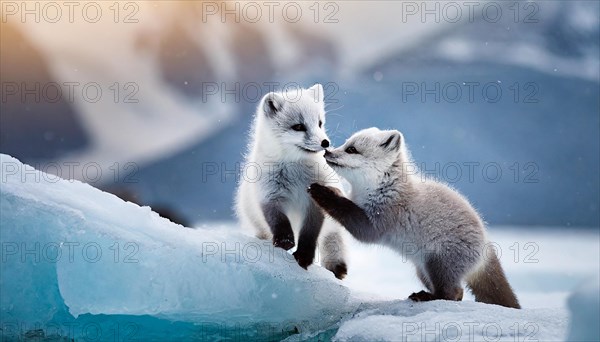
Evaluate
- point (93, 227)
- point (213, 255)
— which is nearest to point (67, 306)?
point (93, 227)

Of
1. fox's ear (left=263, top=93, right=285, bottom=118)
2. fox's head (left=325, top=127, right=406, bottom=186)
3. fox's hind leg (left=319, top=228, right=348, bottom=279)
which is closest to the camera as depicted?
fox's head (left=325, top=127, right=406, bottom=186)

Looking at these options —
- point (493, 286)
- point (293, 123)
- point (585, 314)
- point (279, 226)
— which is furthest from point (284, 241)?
point (585, 314)

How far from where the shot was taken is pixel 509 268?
13.3m

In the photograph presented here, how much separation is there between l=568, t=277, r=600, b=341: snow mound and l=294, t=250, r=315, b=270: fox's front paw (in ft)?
5.53

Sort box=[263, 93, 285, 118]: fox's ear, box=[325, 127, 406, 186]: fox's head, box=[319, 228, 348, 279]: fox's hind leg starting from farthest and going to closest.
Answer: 1. box=[319, 228, 348, 279]: fox's hind leg
2. box=[263, 93, 285, 118]: fox's ear
3. box=[325, 127, 406, 186]: fox's head

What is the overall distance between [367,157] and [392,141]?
0.60 ft

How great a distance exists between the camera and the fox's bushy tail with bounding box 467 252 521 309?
4473 mm

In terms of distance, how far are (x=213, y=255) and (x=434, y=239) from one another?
129cm

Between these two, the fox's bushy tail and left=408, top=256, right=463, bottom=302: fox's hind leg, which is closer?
left=408, top=256, right=463, bottom=302: fox's hind leg

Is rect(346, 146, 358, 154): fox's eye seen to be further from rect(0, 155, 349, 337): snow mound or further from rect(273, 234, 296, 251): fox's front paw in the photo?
rect(0, 155, 349, 337): snow mound

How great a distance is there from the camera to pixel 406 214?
4203 mm

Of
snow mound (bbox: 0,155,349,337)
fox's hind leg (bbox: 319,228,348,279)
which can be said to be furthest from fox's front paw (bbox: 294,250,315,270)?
fox's hind leg (bbox: 319,228,348,279)

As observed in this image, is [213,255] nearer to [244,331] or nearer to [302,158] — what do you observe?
[244,331]

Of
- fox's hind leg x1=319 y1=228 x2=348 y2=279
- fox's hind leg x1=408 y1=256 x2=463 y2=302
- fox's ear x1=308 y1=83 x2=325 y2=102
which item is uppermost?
fox's ear x1=308 y1=83 x2=325 y2=102
